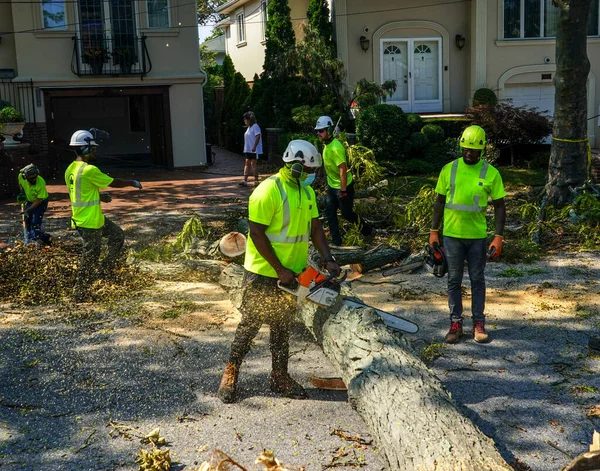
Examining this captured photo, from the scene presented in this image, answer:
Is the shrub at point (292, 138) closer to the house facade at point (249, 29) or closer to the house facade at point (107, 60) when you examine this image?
the house facade at point (107, 60)

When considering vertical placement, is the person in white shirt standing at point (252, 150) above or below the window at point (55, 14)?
below

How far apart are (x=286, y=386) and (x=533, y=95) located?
19200mm

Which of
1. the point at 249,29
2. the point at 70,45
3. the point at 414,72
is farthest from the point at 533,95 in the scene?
the point at 70,45

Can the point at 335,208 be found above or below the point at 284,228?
below

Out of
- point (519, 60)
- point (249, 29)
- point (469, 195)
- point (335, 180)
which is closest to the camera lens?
point (469, 195)

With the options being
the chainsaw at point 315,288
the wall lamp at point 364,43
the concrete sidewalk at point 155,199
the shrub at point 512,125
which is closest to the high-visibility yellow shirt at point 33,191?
the concrete sidewalk at point 155,199

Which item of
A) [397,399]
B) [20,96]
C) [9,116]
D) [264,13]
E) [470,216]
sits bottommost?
[397,399]

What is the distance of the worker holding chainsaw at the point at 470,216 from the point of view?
6.49 metres

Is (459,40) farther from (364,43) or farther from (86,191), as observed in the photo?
(86,191)

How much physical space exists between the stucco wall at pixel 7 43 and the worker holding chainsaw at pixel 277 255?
1559 centimetres

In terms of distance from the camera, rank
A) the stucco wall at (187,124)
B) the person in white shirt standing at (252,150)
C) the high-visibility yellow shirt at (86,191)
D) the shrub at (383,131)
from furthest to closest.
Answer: the stucco wall at (187,124)
the shrub at (383,131)
the person in white shirt standing at (252,150)
the high-visibility yellow shirt at (86,191)

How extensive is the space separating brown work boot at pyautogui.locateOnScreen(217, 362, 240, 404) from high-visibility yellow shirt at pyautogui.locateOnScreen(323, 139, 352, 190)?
4.65m

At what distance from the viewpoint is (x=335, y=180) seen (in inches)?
393

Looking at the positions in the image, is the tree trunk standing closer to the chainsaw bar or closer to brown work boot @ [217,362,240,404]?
the chainsaw bar
